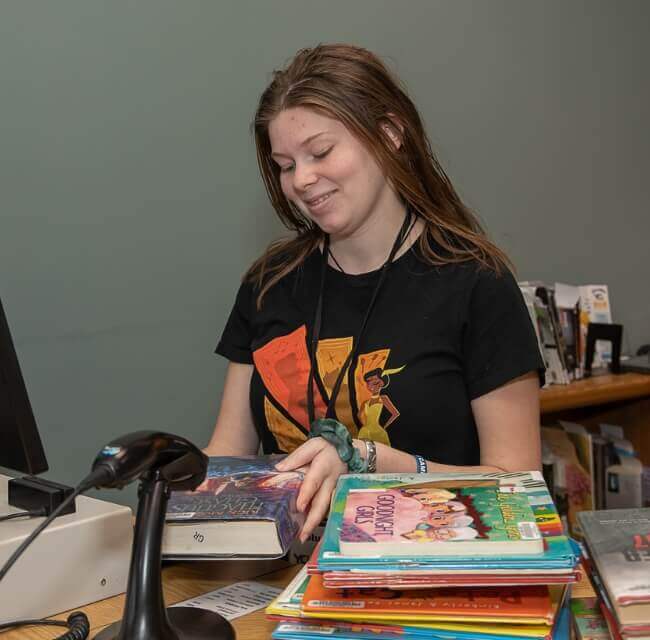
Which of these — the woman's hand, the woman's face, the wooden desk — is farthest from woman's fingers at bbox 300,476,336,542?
the woman's face

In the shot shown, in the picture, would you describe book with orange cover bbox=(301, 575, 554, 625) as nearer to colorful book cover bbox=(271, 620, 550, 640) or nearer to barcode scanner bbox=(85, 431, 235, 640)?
colorful book cover bbox=(271, 620, 550, 640)

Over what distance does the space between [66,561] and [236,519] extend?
230mm

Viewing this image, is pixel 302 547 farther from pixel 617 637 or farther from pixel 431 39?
pixel 431 39

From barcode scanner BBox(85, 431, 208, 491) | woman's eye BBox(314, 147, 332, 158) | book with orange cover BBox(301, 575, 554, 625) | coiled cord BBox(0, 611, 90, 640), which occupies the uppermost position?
woman's eye BBox(314, 147, 332, 158)

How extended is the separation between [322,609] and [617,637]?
0.99 feet

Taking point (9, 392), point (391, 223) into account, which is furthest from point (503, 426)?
point (9, 392)

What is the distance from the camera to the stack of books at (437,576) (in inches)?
32.2

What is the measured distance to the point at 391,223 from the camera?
1.60 meters

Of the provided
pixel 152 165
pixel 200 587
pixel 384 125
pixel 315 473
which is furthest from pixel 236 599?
pixel 152 165

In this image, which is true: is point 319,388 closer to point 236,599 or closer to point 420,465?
point 420,465

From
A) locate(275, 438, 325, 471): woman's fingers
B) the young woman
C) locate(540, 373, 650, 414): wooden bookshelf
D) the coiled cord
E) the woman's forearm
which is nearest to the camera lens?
the coiled cord

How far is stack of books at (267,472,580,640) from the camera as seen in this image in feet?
2.68

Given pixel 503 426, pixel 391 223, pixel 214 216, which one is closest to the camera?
pixel 503 426

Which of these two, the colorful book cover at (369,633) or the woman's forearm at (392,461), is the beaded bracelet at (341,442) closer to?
the woman's forearm at (392,461)
